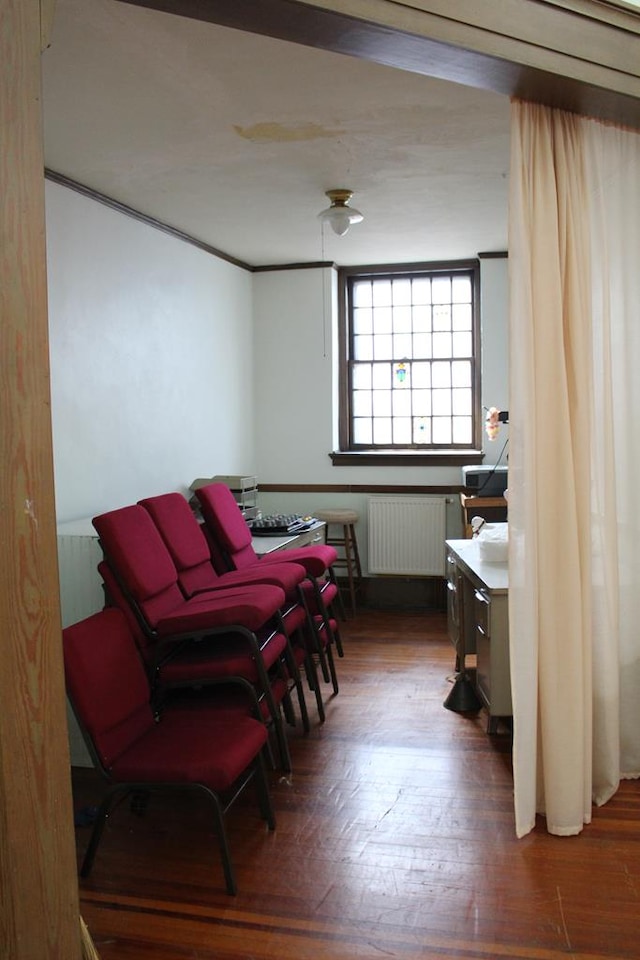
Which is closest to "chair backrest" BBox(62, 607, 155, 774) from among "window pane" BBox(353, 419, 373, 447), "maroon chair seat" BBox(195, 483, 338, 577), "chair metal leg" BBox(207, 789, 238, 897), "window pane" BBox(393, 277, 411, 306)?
"chair metal leg" BBox(207, 789, 238, 897)

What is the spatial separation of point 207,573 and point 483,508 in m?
2.51

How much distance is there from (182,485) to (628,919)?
363 centimetres

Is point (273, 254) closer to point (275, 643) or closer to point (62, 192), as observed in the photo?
point (62, 192)

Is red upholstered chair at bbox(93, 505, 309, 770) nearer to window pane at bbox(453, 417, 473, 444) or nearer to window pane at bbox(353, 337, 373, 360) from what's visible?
window pane at bbox(453, 417, 473, 444)

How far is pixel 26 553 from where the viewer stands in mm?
1625

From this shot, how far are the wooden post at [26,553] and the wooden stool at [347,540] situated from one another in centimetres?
444

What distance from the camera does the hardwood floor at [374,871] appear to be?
2.31 m

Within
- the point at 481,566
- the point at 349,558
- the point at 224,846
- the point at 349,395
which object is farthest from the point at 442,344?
the point at 224,846

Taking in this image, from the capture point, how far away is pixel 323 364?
6645 mm

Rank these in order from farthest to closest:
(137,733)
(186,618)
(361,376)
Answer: (361,376) → (186,618) → (137,733)

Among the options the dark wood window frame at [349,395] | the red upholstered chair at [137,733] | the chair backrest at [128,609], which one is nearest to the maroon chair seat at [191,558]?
the chair backrest at [128,609]

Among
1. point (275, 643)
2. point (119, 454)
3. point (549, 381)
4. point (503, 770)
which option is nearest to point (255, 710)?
point (275, 643)

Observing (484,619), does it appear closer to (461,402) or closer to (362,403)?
(461,402)

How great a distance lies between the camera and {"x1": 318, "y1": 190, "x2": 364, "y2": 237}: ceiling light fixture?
4.48 m
